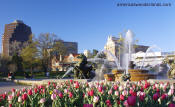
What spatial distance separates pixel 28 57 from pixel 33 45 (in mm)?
2690

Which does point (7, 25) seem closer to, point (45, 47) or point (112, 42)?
point (112, 42)

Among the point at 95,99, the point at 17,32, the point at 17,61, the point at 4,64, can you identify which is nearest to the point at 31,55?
the point at 17,61

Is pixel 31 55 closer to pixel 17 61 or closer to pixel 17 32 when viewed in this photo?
pixel 17 61

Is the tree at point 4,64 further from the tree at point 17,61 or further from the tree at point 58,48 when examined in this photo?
the tree at point 58,48

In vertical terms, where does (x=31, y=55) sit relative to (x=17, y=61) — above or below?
above

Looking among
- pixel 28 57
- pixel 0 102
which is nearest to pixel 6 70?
pixel 28 57

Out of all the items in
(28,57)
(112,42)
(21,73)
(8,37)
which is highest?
(8,37)

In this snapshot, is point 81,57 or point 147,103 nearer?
point 147,103

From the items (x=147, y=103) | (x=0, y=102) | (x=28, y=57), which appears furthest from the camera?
(x=28, y=57)

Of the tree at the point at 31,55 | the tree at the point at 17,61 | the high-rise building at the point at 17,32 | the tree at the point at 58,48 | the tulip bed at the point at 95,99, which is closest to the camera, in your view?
the tulip bed at the point at 95,99

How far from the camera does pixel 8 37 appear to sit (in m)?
132

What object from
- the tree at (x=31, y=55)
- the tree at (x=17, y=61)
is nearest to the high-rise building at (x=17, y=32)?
the tree at (x=17, y=61)

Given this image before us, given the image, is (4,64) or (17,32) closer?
(4,64)

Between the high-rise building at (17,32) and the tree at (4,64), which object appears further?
the high-rise building at (17,32)
